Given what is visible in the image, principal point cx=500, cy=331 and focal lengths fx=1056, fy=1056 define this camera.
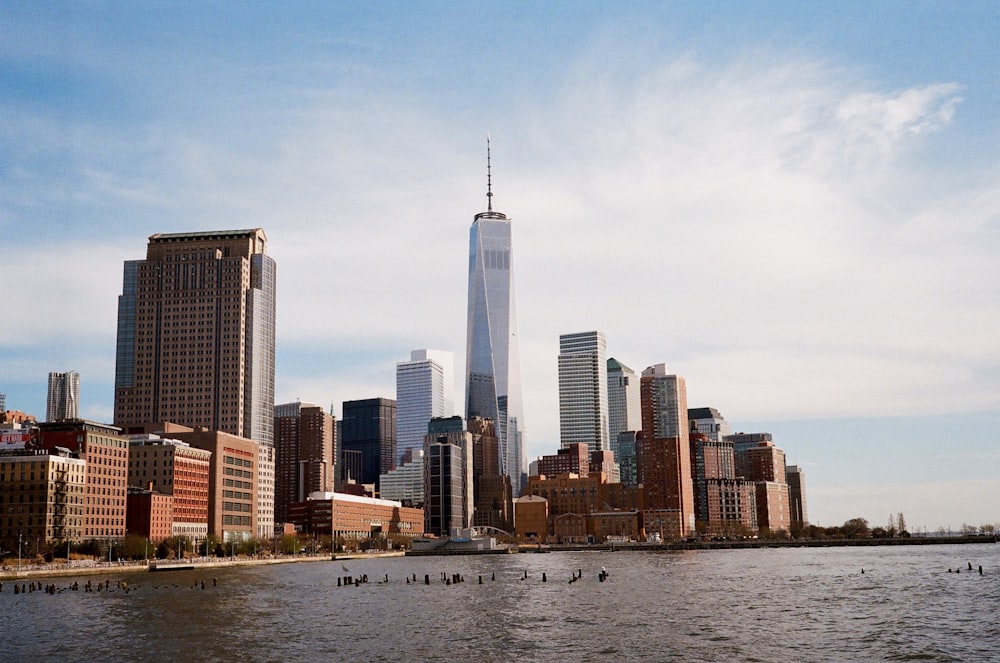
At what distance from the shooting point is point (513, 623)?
392 feet

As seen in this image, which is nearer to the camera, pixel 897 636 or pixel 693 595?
pixel 897 636

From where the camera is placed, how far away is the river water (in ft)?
313

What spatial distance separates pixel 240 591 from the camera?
168250 mm

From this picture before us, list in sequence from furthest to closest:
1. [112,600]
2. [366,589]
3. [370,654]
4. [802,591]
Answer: [366,589] → [802,591] → [112,600] → [370,654]

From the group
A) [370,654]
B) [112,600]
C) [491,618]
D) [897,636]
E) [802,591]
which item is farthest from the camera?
[802,591]

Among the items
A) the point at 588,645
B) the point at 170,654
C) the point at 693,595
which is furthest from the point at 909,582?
the point at 170,654

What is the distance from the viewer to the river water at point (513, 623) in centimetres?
9531

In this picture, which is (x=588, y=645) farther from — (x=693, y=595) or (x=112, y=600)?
(x=112, y=600)

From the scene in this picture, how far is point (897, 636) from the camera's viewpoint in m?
105

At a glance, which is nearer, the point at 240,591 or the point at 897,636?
the point at 897,636

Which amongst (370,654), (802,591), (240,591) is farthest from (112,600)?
(802,591)

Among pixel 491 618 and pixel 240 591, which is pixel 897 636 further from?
pixel 240 591

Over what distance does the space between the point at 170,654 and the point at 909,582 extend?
13347 cm

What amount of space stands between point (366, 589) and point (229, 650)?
84.6 m
